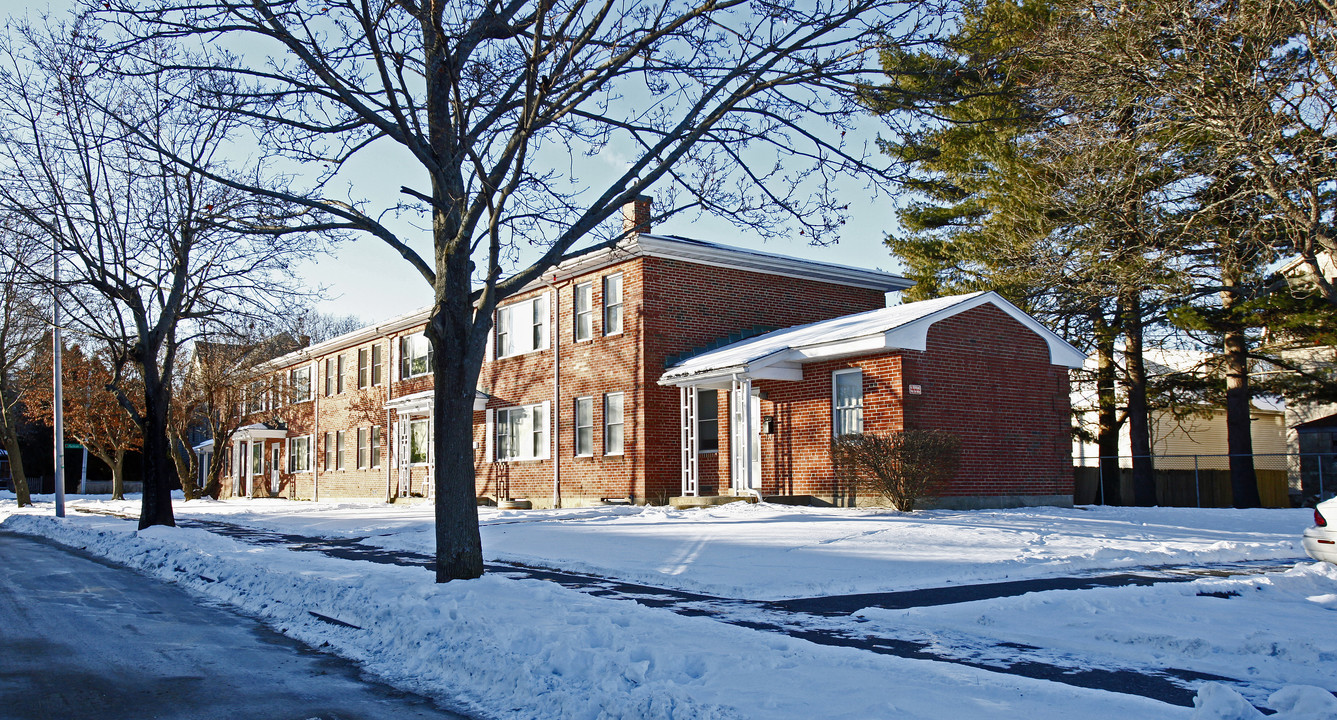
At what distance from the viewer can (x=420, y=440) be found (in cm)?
3222

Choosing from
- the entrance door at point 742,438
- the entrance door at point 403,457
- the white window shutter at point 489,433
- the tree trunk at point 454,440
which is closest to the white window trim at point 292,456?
the entrance door at point 403,457

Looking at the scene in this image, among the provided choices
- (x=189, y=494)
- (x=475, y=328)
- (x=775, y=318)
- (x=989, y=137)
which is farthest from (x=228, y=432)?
(x=475, y=328)

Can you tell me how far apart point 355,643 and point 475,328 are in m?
3.23

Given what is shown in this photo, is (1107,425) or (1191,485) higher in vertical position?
(1107,425)

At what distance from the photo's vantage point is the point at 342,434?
38312mm

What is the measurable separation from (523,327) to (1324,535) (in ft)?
65.8

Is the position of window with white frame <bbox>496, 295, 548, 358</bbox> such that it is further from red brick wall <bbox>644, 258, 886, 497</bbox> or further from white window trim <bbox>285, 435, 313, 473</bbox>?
white window trim <bbox>285, 435, 313, 473</bbox>

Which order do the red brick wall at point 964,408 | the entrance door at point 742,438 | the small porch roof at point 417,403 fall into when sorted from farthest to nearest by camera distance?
the small porch roof at point 417,403, the entrance door at point 742,438, the red brick wall at point 964,408

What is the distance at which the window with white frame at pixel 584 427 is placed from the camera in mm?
24906

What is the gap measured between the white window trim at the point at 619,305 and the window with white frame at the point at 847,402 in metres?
5.81

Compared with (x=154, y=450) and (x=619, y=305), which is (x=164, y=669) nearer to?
(x=154, y=450)

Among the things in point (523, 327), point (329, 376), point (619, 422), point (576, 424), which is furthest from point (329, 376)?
point (619, 422)

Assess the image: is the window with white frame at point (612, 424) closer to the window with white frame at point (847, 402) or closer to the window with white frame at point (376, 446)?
the window with white frame at point (847, 402)

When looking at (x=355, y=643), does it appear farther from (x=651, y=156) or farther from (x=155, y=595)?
(x=651, y=156)
